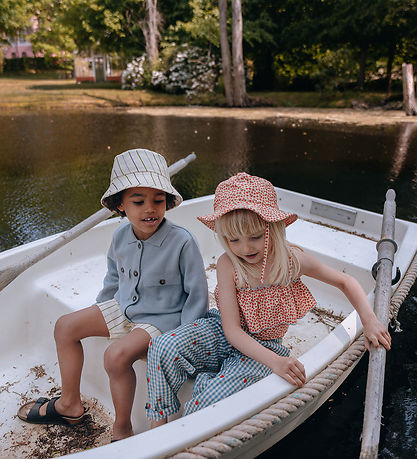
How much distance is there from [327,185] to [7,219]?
14.7 ft

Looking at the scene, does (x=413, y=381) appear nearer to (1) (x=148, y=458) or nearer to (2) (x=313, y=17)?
(1) (x=148, y=458)

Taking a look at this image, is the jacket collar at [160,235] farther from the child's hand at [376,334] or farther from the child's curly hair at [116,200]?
the child's hand at [376,334]

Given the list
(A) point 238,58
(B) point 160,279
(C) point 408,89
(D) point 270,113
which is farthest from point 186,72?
(B) point 160,279

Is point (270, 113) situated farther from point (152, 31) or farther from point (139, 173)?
point (139, 173)

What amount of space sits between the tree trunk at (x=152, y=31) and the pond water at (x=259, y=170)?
232 inches

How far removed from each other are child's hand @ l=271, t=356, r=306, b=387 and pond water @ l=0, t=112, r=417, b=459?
780 mm

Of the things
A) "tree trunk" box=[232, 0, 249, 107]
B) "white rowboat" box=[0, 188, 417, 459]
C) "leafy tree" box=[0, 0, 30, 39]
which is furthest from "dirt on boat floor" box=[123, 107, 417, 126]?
"leafy tree" box=[0, 0, 30, 39]

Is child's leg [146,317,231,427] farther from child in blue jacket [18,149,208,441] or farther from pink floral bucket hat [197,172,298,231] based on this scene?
pink floral bucket hat [197,172,298,231]

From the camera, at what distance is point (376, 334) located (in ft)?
5.64

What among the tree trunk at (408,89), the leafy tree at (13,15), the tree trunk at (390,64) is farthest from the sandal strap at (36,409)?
the leafy tree at (13,15)

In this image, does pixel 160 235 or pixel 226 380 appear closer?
pixel 226 380

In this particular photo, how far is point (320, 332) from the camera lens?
270 cm

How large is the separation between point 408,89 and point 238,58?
524 cm

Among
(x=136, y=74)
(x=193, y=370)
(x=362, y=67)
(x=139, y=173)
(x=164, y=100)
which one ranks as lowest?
(x=193, y=370)
